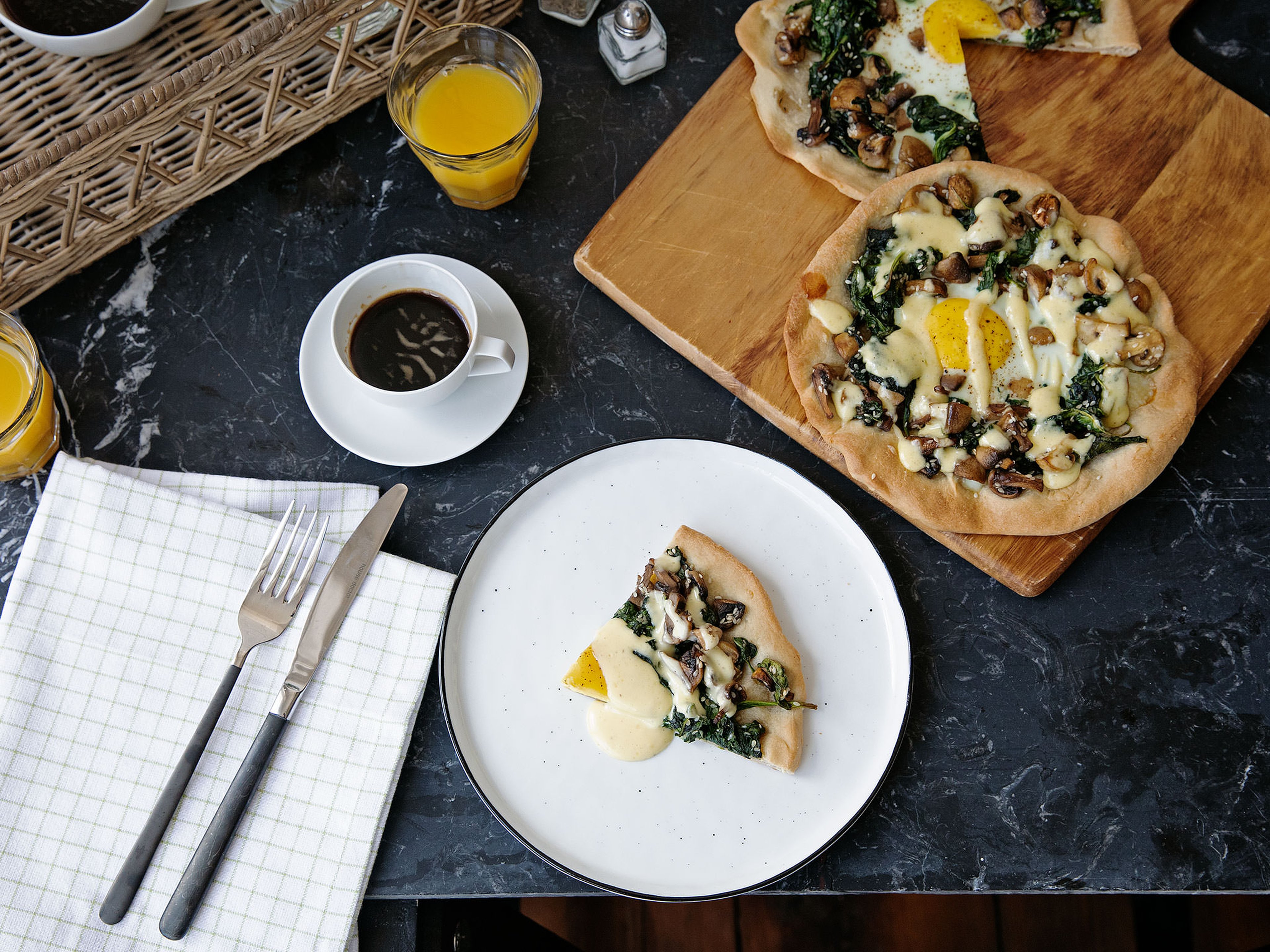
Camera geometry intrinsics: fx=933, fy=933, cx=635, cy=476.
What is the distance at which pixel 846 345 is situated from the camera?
250 centimetres

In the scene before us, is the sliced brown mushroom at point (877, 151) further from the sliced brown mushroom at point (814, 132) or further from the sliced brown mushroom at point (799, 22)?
the sliced brown mushroom at point (799, 22)

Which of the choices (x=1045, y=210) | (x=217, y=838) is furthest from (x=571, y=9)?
(x=217, y=838)

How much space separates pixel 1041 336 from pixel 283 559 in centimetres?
206

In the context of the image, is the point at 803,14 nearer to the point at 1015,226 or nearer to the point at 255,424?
the point at 1015,226

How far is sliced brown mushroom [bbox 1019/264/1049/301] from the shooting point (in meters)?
2.47

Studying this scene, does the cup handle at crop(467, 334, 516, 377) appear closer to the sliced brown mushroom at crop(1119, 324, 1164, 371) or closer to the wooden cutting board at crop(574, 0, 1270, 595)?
the wooden cutting board at crop(574, 0, 1270, 595)

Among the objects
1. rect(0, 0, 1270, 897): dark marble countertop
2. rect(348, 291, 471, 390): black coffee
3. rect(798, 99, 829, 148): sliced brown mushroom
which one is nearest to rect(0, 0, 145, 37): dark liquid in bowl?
rect(0, 0, 1270, 897): dark marble countertop

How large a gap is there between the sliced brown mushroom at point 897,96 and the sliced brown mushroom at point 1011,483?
41.9 inches

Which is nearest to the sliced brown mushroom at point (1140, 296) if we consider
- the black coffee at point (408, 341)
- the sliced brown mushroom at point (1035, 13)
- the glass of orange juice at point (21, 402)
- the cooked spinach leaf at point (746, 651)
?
the sliced brown mushroom at point (1035, 13)

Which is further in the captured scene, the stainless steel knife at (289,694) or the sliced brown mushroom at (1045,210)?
the sliced brown mushroom at (1045,210)

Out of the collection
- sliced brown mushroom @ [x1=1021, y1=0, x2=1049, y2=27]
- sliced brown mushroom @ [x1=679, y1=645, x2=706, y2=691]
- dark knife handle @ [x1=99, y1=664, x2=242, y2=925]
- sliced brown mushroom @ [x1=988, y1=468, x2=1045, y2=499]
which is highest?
sliced brown mushroom @ [x1=1021, y1=0, x2=1049, y2=27]

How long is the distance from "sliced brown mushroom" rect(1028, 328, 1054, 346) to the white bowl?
247 centimetres

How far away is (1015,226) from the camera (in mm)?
2514

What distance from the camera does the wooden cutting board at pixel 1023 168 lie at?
2.57 m
